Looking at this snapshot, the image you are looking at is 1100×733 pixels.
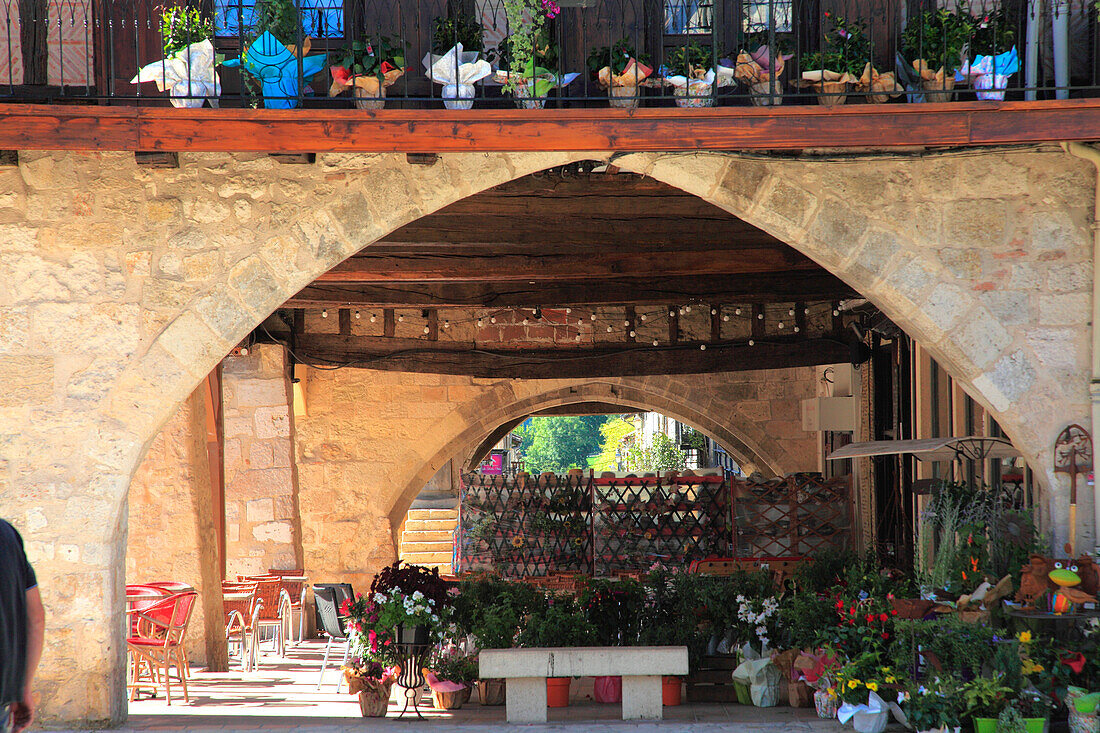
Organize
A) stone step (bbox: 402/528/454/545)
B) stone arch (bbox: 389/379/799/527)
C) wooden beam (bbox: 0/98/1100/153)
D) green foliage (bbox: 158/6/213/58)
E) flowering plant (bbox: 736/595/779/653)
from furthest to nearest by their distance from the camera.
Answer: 1. stone step (bbox: 402/528/454/545)
2. stone arch (bbox: 389/379/799/527)
3. flowering plant (bbox: 736/595/779/653)
4. green foliage (bbox: 158/6/213/58)
5. wooden beam (bbox: 0/98/1100/153)

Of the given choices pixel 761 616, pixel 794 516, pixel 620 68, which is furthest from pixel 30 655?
pixel 794 516

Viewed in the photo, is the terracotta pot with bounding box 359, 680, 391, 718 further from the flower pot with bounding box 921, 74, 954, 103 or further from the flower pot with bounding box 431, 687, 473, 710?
the flower pot with bounding box 921, 74, 954, 103

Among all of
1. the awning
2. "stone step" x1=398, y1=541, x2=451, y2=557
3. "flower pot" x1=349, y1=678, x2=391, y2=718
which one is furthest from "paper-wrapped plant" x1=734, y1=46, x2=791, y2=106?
"stone step" x1=398, y1=541, x2=451, y2=557

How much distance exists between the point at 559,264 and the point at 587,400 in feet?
9.78

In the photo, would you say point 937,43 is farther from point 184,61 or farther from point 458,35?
point 184,61

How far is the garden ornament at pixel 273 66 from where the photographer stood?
4.61 m

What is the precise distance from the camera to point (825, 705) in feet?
15.5

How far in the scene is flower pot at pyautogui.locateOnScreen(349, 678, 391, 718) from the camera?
204 inches

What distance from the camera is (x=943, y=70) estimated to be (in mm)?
4438

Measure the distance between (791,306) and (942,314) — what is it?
16.5 ft

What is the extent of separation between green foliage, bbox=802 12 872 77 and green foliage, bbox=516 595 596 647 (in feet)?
9.78

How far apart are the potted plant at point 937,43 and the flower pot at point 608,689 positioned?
3.36 metres

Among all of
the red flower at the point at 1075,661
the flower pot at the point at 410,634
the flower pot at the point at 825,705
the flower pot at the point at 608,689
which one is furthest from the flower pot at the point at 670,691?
the red flower at the point at 1075,661

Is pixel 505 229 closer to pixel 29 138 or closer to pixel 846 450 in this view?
pixel 846 450
